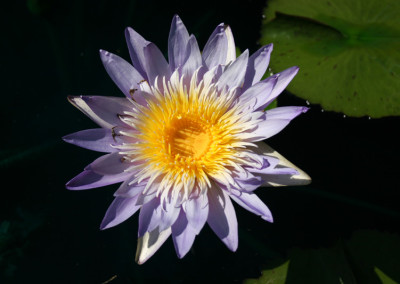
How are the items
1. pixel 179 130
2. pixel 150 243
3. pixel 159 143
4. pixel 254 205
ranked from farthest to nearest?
pixel 179 130, pixel 159 143, pixel 150 243, pixel 254 205

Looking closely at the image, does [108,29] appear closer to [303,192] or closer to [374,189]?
[303,192]

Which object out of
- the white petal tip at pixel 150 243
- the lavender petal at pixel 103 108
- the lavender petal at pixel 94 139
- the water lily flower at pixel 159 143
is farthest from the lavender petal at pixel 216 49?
the white petal tip at pixel 150 243

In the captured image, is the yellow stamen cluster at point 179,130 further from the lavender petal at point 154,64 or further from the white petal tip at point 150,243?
the white petal tip at point 150,243

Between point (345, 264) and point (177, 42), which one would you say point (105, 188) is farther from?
point (345, 264)

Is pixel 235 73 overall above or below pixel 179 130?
above

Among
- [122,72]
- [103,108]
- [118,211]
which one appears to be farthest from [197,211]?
[122,72]

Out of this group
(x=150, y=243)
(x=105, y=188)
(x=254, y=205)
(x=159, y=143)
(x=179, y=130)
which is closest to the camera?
(x=254, y=205)
